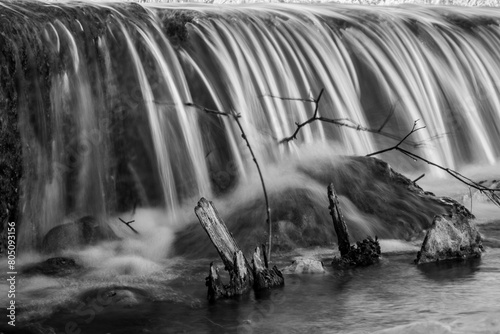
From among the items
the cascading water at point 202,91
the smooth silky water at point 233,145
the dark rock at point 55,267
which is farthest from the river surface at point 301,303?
the cascading water at point 202,91

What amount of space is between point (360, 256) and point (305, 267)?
391 mm

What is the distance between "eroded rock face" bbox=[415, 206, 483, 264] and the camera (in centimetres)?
518

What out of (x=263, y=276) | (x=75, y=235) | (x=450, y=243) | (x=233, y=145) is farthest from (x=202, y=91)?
(x=263, y=276)

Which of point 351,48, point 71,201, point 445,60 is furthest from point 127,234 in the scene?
point 445,60

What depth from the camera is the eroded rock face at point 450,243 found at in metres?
5.18

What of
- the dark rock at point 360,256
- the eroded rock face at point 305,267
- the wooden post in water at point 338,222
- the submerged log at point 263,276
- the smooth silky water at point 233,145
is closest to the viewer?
the smooth silky water at point 233,145

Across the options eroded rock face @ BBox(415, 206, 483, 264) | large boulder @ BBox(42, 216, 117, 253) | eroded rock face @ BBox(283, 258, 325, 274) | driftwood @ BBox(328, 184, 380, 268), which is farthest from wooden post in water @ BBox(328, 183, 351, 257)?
large boulder @ BBox(42, 216, 117, 253)

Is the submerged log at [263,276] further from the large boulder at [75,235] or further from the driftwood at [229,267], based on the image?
the large boulder at [75,235]

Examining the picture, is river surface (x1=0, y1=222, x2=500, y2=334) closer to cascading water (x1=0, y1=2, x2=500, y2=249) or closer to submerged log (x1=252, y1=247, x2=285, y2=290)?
submerged log (x1=252, y1=247, x2=285, y2=290)

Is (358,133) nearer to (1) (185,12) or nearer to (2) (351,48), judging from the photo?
(2) (351,48)

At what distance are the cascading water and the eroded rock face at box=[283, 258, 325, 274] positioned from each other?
1.87m

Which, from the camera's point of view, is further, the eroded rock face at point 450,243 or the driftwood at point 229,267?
the eroded rock face at point 450,243

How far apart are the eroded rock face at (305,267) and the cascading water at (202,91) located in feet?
6.13

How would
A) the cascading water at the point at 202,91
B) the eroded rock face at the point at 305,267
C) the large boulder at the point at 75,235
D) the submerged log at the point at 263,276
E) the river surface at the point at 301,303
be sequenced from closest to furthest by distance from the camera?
the river surface at the point at 301,303 < the submerged log at the point at 263,276 < the eroded rock face at the point at 305,267 < the large boulder at the point at 75,235 < the cascading water at the point at 202,91
